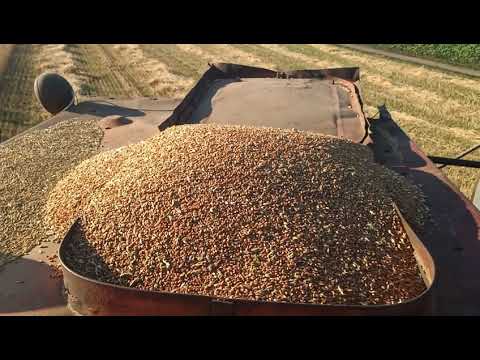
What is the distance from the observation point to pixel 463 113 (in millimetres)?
10766

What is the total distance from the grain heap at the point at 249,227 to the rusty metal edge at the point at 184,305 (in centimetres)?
19

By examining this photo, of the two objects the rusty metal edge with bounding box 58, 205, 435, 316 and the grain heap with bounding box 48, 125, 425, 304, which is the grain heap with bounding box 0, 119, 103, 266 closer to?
the grain heap with bounding box 48, 125, 425, 304

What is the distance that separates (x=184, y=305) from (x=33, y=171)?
3.37 meters

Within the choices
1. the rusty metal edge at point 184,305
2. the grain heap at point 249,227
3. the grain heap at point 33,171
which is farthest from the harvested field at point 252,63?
the rusty metal edge at point 184,305

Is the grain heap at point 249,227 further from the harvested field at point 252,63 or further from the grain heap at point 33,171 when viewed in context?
the harvested field at point 252,63

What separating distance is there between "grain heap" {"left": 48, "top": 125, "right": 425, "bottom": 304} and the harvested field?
4.32 meters

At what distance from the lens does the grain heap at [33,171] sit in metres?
3.94

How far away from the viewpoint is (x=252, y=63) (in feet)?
54.5

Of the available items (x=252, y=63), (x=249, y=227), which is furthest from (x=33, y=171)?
(x=252, y=63)

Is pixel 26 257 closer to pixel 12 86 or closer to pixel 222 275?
pixel 222 275

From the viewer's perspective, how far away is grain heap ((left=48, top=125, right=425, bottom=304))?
9.60 feet

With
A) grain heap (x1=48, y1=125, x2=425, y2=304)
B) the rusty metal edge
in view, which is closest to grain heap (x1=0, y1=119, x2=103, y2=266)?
grain heap (x1=48, y1=125, x2=425, y2=304)

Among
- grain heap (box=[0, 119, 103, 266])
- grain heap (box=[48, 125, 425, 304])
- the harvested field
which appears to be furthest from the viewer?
the harvested field

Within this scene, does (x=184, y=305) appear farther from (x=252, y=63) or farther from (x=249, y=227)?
(x=252, y=63)
